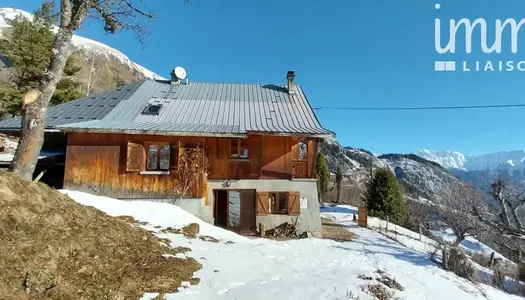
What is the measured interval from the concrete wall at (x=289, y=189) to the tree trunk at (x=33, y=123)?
8.39m

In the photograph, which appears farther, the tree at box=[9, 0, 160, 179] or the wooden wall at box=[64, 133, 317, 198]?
the wooden wall at box=[64, 133, 317, 198]

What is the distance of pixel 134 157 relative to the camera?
42.7 feet

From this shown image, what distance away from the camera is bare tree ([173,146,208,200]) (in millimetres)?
13281

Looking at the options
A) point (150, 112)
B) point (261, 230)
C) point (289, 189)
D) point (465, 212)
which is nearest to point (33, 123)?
point (150, 112)

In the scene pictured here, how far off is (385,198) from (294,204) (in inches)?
690

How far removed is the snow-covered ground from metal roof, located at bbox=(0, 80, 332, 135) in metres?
4.14

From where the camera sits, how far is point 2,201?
4926 millimetres

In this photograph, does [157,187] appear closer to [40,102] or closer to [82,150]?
[82,150]

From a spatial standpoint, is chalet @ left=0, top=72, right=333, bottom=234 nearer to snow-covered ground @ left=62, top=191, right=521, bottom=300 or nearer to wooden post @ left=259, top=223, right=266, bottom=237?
wooden post @ left=259, top=223, right=266, bottom=237

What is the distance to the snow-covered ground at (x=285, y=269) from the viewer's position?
5.45 metres

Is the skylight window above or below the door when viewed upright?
A: above

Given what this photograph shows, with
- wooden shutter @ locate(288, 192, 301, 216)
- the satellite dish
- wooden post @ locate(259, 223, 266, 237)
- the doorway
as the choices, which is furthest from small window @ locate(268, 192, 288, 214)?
the satellite dish

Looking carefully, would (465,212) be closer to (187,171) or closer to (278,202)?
(278,202)

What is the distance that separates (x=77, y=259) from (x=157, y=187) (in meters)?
8.73
